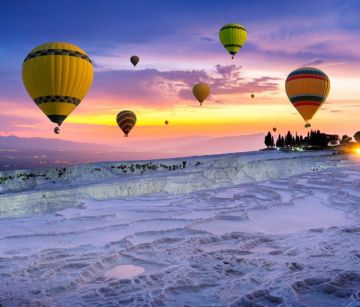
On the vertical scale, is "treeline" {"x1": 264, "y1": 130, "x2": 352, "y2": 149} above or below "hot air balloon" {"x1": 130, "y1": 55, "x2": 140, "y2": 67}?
below

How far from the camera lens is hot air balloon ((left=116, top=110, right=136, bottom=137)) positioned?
52594 mm

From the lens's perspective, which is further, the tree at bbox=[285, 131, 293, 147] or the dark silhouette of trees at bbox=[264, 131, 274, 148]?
the dark silhouette of trees at bbox=[264, 131, 274, 148]

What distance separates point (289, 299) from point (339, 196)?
45.1 ft

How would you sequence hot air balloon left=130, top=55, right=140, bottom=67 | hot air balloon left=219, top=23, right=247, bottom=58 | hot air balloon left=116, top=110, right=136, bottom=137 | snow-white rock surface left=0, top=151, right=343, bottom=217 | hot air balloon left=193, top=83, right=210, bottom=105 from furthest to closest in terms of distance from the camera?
hot air balloon left=130, top=55, right=140, bottom=67
hot air balloon left=116, top=110, right=136, bottom=137
hot air balloon left=193, top=83, right=210, bottom=105
hot air balloon left=219, top=23, right=247, bottom=58
snow-white rock surface left=0, top=151, right=343, bottom=217

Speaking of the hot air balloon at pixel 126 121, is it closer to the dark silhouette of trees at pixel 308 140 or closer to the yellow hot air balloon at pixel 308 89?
the yellow hot air balloon at pixel 308 89

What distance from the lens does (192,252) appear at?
35.9 ft

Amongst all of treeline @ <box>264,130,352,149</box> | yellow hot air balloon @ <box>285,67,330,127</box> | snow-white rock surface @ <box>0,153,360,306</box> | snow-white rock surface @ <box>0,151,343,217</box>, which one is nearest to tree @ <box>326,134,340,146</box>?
treeline @ <box>264,130,352,149</box>

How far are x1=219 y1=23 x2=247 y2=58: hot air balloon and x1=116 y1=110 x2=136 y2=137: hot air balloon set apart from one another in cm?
1519

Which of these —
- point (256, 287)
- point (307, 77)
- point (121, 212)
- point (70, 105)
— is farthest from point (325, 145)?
point (256, 287)

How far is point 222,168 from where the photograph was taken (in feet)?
132

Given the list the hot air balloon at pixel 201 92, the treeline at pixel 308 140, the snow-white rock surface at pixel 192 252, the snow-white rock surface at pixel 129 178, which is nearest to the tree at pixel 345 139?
the treeline at pixel 308 140

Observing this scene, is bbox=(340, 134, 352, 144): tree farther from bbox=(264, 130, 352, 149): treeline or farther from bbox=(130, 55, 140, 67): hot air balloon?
bbox=(130, 55, 140, 67): hot air balloon

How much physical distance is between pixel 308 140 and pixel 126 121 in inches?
1465

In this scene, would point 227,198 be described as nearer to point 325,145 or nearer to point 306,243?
point 306,243
